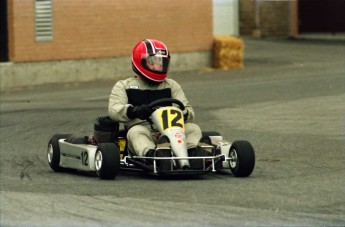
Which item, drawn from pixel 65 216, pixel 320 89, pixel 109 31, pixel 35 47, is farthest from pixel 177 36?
pixel 65 216

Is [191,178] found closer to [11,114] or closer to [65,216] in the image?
[65,216]

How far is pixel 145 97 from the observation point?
10.6 meters

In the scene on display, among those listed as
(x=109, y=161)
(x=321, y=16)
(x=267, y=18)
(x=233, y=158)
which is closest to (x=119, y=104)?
(x=109, y=161)

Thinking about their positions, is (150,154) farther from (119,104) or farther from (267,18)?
(267,18)

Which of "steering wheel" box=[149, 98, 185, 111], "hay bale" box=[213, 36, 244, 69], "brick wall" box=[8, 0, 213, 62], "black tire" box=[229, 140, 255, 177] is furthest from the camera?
"hay bale" box=[213, 36, 244, 69]

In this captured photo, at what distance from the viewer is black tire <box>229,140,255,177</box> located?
32.4 ft

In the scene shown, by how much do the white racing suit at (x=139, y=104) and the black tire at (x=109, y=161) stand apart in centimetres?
28

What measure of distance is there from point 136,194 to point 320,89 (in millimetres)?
11975

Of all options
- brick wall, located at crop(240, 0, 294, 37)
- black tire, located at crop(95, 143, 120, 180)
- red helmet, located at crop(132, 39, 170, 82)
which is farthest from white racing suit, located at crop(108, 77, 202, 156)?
brick wall, located at crop(240, 0, 294, 37)

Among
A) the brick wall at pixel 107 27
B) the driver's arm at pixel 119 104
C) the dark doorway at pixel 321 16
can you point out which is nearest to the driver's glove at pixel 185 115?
the driver's arm at pixel 119 104

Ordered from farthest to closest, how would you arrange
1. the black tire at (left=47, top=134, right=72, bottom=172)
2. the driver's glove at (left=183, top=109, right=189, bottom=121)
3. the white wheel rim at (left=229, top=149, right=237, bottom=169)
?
the black tire at (left=47, top=134, right=72, bottom=172)
the driver's glove at (left=183, top=109, right=189, bottom=121)
the white wheel rim at (left=229, top=149, right=237, bottom=169)

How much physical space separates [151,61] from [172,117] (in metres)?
0.80

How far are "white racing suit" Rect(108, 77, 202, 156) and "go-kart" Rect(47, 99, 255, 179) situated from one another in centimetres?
10

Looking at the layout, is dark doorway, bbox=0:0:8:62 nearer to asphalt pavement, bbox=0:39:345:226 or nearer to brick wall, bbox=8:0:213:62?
brick wall, bbox=8:0:213:62
